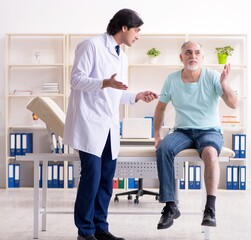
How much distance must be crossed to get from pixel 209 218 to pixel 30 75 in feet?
13.2

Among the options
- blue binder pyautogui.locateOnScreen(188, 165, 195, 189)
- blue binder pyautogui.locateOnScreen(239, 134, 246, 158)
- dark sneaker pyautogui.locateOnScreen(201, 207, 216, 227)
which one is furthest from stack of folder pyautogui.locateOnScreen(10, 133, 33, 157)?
dark sneaker pyautogui.locateOnScreen(201, 207, 216, 227)

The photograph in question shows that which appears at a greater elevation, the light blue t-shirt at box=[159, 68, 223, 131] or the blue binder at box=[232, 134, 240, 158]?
the light blue t-shirt at box=[159, 68, 223, 131]

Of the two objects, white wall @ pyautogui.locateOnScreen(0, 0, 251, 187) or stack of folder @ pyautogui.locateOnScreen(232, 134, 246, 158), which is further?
white wall @ pyautogui.locateOnScreen(0, 0, 251, 187)

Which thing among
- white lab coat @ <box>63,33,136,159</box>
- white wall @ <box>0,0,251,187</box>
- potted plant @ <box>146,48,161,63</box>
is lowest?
white lab coat @ <box>63,33,136,159</box>

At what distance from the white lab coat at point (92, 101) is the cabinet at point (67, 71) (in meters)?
3.42

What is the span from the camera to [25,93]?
22.0ft

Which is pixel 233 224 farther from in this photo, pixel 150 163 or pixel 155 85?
pixel 155 85

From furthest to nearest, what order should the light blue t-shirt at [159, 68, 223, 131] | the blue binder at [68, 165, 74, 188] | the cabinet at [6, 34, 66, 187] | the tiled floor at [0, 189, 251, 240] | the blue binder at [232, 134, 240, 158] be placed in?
the cabinet at [6, 34, 66, 187] → the blue binder at [68, 165, 74, 188] → the blue binder at [232, 134, 240, 158] → the tiled floor at [0, 189, 251, 240] → the light blue t-shirt at [159, 68, 223, 131]

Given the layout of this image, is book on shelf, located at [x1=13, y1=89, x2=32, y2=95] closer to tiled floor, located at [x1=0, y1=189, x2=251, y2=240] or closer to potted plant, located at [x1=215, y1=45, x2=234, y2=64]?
tiled floor, located at [x1=0, y1=189, x2=251, y2=240]

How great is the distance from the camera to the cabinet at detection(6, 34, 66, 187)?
682 centimetres

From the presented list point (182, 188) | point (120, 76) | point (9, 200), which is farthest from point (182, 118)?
point (182, 188)

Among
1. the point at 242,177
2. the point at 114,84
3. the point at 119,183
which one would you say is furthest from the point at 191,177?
the point at 114,84

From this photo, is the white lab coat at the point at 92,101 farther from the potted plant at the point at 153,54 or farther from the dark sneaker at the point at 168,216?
the potted plant at the point at 153,54

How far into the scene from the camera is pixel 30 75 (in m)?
6.86
